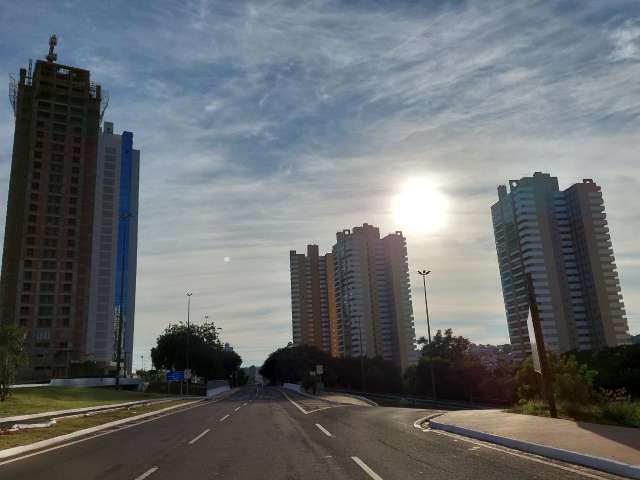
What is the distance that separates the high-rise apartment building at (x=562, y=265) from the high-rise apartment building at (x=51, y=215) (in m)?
97.8

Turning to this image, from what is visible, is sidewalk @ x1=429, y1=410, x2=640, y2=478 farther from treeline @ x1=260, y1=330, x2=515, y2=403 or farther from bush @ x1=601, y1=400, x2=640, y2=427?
treeline @ x1=260, y1=330, x2=515, y2=403

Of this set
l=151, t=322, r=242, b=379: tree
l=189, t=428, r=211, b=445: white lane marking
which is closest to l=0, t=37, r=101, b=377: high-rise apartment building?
l=151, t=322, r=242, b=379: tree

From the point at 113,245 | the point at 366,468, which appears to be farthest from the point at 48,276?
the point at 366,468

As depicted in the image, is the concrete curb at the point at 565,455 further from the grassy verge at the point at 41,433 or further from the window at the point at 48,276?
the window at the point at 48,276

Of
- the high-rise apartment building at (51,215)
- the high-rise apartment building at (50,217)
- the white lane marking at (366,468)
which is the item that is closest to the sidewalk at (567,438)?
the white lane marking at (366,468)

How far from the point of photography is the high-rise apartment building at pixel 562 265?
11106 centimetres

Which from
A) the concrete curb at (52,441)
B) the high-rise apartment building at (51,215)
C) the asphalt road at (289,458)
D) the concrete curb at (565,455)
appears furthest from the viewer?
the high-rise apartment building at (51,215)

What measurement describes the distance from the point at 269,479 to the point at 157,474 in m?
2.61

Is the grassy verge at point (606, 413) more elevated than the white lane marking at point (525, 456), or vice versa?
the grassy verge at point (606, 413)

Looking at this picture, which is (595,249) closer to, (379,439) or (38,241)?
(379,439)

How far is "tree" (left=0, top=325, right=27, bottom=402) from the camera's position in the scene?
116 ft

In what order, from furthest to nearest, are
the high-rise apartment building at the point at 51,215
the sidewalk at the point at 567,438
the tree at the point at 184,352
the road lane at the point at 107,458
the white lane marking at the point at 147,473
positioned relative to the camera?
the high-rise apartment building at the point at 51,215 → the tree at the point at 184,352 → the road lane at the point at 107,458 → the white lane marking at the point at 147,473 → the sidewalk at the point at 567,438

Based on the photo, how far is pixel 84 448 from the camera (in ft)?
50.0

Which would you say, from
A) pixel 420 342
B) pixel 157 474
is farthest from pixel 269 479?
pixel 420 342
